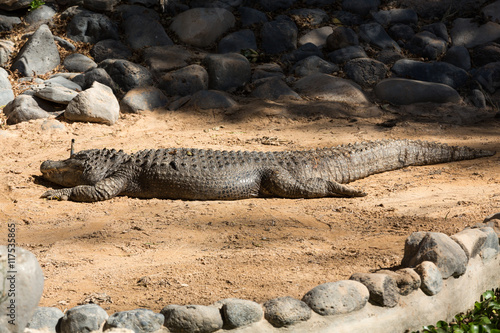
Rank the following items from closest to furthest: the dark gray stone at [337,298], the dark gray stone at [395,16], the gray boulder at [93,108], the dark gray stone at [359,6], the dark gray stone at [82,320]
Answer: the dark gray stone at [82,320] < the dark gray stone at [337,298] < the gray boulder at [93,108] < the dark gray stone at [395,16] < the dark gray stone at [359,6]

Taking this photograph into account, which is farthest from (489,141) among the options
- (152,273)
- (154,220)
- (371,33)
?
(152,273)

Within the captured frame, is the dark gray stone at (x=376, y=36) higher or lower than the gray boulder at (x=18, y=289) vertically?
higher

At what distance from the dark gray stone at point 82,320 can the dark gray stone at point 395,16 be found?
35.8 feet

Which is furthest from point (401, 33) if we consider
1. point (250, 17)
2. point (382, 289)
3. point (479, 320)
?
point (382, 289)

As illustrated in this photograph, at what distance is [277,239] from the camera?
4344 millimetres

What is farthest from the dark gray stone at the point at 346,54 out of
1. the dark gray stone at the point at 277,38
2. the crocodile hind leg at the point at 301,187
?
the crocodile hind leg at the point at 301,187

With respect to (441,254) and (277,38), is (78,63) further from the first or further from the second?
(441,254)

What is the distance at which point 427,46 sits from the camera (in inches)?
437

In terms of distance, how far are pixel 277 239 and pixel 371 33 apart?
27.1 ft

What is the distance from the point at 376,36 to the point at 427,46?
1131mm

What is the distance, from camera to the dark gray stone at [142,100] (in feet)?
28.1

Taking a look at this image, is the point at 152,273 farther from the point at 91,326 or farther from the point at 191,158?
the point at 191,158

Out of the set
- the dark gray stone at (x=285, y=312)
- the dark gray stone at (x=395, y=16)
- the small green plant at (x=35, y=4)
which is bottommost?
the dark gray stone at (x=285, y=312)

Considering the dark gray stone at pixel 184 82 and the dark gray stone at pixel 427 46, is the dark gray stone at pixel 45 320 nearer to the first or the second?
the dark gray stone at pixel 184 82
